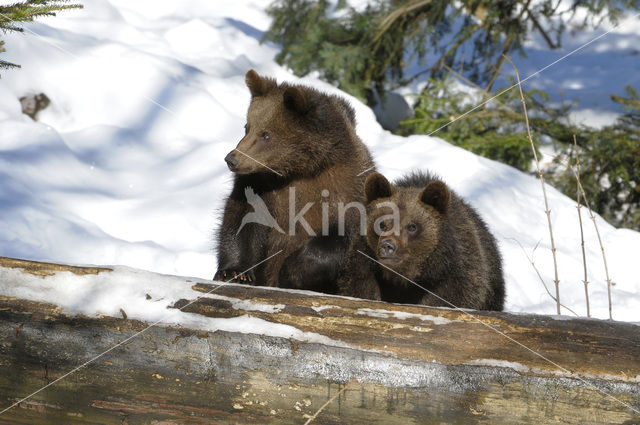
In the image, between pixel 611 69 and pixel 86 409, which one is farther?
pixel 611 69

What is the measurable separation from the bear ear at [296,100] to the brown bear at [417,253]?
0.57m

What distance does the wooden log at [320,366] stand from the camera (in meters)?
2.30

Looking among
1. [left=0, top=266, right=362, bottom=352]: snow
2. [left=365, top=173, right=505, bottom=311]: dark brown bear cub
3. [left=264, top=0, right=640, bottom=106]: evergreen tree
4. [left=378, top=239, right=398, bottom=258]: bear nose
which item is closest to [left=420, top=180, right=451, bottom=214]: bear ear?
[left=365, top=173, right=505, bottom=311]: dark brown bear cub

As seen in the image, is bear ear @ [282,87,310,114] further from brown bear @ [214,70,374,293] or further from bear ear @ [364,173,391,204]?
bear ear @ [364,173,391,204]

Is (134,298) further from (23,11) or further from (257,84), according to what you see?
(257,84)

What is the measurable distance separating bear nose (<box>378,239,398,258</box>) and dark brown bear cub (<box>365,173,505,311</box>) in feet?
0.04

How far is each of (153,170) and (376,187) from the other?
3462mm

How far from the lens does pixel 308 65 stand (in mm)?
8336

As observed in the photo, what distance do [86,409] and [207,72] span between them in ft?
21.8

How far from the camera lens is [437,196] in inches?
140

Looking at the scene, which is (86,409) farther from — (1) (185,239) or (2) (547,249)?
(2) (547,249)

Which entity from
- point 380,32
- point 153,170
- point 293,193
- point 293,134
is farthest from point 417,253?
point 380,32

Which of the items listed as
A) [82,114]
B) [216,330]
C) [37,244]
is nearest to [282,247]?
[216,330]

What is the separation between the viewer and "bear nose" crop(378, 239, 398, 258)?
3.38 m
